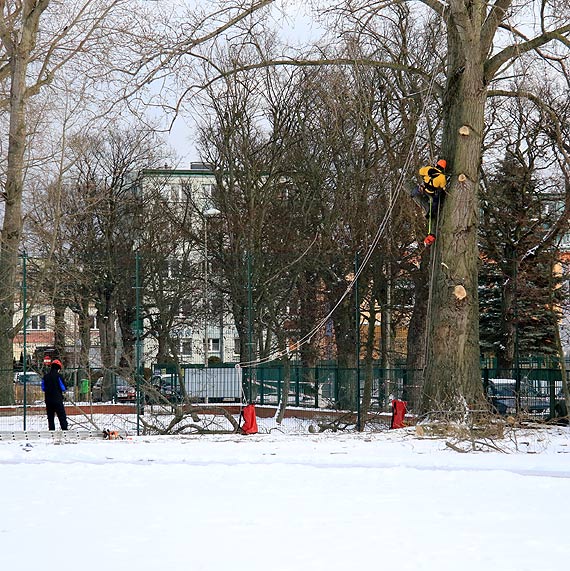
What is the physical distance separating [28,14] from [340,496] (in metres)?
22.7

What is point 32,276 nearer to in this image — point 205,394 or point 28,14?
point 205,394

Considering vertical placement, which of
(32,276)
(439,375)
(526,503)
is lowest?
(526,503)

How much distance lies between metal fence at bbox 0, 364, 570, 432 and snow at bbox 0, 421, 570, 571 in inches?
157

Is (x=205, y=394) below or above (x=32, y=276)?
below

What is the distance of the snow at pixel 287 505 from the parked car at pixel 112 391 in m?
11.3

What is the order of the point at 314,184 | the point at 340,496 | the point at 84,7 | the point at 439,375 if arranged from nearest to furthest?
the point at 340,496 → the point at 439,375 → the point at 84,7 → the point at 314,184

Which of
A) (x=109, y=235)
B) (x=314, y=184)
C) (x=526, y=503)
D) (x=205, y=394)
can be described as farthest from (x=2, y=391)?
(x=109, y=235)

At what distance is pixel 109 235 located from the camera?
47.9m

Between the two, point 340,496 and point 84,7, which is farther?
point 84,7

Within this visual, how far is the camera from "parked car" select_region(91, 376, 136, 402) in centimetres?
2805

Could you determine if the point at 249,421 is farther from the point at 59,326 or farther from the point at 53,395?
the point at 59,326

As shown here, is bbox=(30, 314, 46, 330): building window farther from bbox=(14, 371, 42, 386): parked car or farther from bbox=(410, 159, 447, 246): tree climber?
bbox=(410, 159, 447, 246): tree climber

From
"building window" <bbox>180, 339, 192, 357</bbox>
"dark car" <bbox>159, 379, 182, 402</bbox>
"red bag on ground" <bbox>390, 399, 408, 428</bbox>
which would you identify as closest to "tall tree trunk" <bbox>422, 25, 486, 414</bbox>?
"red bag on ground" <bbox>390, 399, 408, 428</bbox>

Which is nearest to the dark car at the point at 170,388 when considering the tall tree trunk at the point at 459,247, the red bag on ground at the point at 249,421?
the red bag on ground at the point at 249,421
